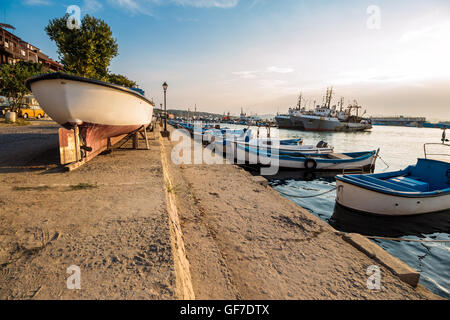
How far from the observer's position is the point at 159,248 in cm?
234

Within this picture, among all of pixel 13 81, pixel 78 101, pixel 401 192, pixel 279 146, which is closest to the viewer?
pixel 78 101

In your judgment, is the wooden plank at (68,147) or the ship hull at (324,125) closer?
the wooden plank at (68,147)

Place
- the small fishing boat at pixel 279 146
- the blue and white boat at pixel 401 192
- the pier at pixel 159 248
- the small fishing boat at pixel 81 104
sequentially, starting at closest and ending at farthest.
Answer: the pier at pixel 159 248 < the small fishing boat at pixel 81 104 < the blue and white boat at pixel 401 192 < the small fishing boat at pixel 279 146

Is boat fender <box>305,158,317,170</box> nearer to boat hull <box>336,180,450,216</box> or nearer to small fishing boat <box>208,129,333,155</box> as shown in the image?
small fishing boat <box>208,129,333,155</box>

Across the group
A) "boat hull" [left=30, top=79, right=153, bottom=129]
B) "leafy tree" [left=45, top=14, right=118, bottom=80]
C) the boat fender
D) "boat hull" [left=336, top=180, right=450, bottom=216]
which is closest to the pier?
"boat hull" [left=30, top=79, right=153, bottom=129]

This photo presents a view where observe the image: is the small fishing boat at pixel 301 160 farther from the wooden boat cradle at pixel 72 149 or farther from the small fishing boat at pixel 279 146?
the wooden boat cradle at pixel 72 149

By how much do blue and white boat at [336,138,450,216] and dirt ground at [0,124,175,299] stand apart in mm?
6958

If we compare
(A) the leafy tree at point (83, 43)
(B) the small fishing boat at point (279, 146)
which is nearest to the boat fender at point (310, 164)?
(B) the small fishing boat at point (279, 146)

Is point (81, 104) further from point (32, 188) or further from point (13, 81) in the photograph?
point (13, 81)

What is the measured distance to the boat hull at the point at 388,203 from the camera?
22.8 ft

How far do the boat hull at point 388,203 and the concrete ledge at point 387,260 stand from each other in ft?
14.5

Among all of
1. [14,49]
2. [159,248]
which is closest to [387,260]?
[159,248]

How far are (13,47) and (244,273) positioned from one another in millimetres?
57209

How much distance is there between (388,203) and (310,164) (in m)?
7.25
